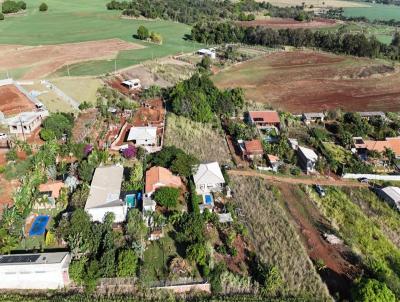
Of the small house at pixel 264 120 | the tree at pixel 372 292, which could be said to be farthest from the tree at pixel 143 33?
the tree at pixel 372 292

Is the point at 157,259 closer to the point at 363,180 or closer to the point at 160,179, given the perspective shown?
the point at 160,179

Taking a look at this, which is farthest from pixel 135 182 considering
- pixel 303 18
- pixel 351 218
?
pixel 303 18

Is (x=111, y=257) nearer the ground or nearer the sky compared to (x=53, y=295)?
nearer the sky

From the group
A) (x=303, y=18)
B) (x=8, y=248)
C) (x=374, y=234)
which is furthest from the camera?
(x=303, y=18)

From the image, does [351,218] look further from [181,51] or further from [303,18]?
[303,18]

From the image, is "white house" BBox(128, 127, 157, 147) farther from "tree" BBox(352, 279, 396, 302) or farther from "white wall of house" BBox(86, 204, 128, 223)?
"tree" BBox(352, 279, 396, 302)

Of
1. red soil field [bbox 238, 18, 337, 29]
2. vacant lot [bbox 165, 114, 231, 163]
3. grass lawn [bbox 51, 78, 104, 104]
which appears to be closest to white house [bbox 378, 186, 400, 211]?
vacant lot [bbox 165, 114, 231, 163]

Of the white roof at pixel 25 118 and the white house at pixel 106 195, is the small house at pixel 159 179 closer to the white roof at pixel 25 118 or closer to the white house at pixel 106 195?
the white house at pixel 106 195

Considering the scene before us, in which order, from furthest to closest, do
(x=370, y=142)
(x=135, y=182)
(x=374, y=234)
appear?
(x=370, y=142) < (x=135, y=182) < (x=374, y=234)
